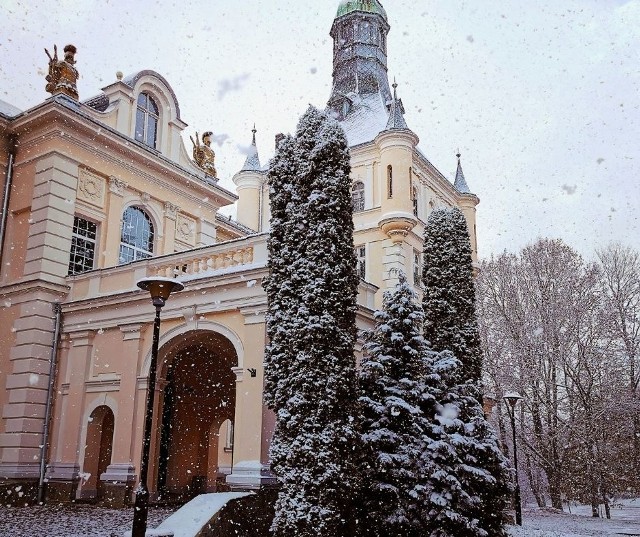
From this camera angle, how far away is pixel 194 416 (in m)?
19.3

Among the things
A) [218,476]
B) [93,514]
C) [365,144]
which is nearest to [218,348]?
[218,476]

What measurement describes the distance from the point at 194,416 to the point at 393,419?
9.46 metres

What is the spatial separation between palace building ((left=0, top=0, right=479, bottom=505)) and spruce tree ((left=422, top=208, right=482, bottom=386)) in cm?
161

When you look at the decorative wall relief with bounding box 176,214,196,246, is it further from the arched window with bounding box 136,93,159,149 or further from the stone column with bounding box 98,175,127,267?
the arched window with bounding box 136,93,159,149

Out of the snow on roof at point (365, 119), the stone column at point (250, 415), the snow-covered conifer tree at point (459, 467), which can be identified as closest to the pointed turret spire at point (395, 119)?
the snow on roof at point (365, 119)

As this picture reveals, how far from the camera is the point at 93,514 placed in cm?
1344

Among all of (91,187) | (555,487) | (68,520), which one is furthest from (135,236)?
(555,487)

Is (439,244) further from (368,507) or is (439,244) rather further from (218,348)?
(368,507)

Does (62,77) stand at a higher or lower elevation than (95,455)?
higher

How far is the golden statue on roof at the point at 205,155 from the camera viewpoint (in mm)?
23203

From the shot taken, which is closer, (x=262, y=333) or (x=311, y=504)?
(x=311, y=504)

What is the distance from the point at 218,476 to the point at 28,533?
22.3ft

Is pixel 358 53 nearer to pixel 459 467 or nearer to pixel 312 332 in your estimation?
pixel 312 332

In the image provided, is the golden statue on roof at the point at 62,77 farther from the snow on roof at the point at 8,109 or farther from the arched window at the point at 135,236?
the arched window at the point at 135,236
